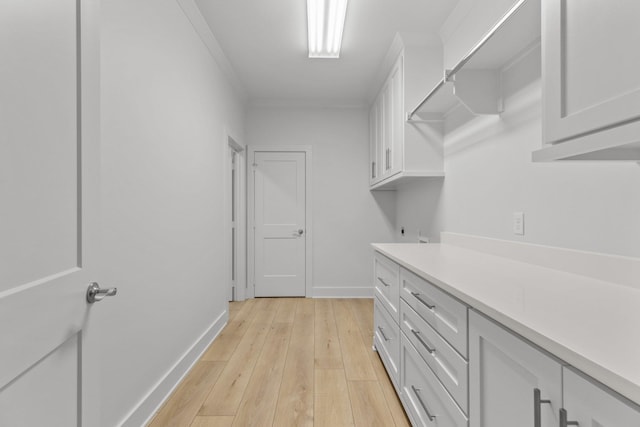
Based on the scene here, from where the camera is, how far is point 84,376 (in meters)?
0.94

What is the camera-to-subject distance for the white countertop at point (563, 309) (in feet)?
1.95

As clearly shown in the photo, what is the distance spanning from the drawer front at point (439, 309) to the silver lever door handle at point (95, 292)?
1.11 m

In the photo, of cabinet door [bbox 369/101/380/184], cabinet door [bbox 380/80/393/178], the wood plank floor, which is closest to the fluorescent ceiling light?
cabinet door [bbox 380/80/393/178]

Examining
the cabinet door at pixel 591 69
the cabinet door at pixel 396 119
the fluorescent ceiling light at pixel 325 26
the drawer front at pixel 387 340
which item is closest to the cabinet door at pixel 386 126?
the cabinet door at pixel 396 119

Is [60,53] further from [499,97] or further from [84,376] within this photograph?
[499,97]

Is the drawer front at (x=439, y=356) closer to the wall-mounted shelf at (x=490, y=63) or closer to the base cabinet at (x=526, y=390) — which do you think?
the base cabinet at (x=526, y=390)

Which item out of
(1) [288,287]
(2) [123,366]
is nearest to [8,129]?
(2) [123,366]

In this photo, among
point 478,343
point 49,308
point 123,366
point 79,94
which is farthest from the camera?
point 123,366

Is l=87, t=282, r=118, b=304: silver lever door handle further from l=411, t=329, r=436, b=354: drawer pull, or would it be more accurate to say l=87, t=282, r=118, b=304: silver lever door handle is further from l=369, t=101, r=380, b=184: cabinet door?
l=369, t=101, r=380, b=184: cabinet door

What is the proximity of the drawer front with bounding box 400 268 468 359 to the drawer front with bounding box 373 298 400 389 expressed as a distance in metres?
0.40

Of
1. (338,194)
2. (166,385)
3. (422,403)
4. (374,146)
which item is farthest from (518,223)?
(338,194)

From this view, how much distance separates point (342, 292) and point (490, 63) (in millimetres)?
3317

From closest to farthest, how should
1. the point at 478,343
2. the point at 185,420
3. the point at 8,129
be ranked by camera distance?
the point at 8,129 → the point at 478,343 → the point at 185,420

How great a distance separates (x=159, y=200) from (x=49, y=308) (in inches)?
48.9
